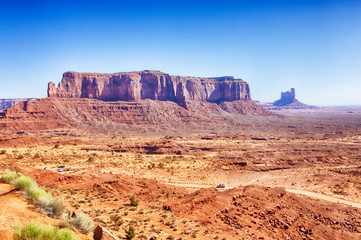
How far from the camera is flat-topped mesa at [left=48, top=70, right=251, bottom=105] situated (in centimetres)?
10131

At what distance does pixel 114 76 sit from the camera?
10912 cm

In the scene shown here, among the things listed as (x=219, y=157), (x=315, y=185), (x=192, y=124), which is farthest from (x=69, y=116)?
(x=315, y=185)

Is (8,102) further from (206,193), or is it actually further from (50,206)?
(50,206)

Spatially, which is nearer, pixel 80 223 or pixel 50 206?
pixel 80 223

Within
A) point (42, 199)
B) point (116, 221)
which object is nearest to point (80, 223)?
point (42, 199)

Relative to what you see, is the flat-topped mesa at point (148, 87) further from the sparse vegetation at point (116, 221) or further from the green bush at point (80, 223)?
the green bush at point (80, 223)

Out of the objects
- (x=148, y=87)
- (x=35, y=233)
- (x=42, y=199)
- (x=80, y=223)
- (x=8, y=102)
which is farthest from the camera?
(x=8, y=102)

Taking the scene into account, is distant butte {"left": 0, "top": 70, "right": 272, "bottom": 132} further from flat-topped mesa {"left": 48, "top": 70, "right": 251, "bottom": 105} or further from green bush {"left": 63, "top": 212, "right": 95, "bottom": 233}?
green bush {"left": 63, "top": 212, "right": 95, "bottom": 233}

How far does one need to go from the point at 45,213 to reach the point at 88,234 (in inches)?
67.2

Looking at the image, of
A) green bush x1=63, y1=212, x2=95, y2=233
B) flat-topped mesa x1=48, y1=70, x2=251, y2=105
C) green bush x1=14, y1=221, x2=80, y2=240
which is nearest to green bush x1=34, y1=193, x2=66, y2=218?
green bush x1=63, y1=212, x2=95, y2=233

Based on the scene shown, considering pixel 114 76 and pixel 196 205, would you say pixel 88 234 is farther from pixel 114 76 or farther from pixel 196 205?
pixel 114 76

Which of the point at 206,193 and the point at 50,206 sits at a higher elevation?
the point at 50,206

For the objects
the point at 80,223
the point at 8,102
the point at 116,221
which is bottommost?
the point at 116,221

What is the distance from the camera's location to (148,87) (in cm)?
11762
